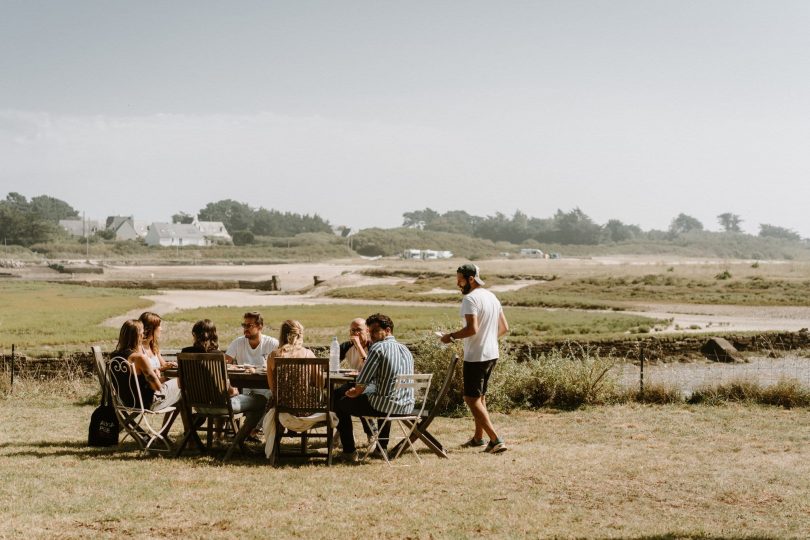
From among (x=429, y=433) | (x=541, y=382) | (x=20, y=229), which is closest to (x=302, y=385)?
(x=429, y=433)

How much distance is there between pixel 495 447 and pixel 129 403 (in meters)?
3.99

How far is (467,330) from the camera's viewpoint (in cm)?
966

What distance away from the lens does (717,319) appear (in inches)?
1436

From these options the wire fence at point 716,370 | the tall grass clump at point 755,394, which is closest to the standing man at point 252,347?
the wire fence at point 716,370

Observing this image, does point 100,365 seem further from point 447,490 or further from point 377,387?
point 447,490

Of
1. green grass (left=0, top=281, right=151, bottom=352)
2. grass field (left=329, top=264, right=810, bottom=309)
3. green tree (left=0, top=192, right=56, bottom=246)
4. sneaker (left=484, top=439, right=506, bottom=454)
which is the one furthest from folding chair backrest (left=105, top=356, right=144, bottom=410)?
green tree (left=0, top=192, right=56, bottom=246)

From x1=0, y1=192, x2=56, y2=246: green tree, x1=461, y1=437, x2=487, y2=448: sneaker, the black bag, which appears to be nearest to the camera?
the black bag

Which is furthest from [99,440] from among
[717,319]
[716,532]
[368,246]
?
[368,246]

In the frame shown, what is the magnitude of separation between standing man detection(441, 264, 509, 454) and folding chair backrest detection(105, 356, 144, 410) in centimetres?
333

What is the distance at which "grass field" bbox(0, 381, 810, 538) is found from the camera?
6691mm

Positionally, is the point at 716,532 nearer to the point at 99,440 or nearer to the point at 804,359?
the point at 99,440

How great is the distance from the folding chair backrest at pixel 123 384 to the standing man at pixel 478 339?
131 inches

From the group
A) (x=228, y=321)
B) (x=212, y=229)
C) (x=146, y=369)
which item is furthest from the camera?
(x=212, y=229)

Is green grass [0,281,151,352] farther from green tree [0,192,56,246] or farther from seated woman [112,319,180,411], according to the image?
green tree [0,192,56,246]
